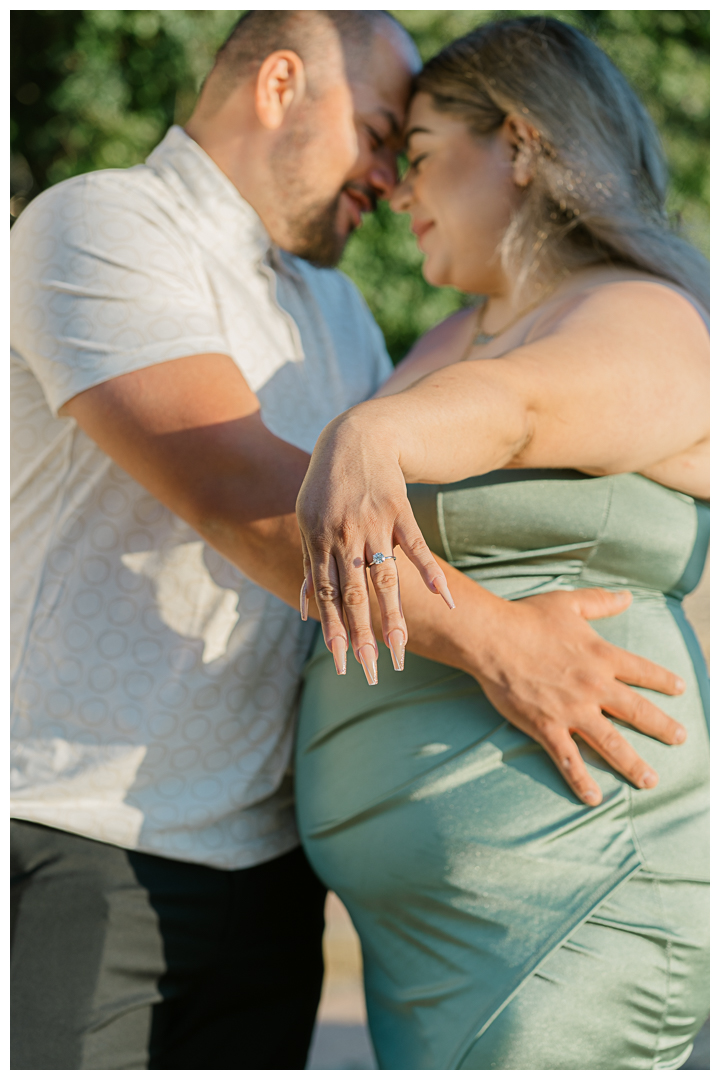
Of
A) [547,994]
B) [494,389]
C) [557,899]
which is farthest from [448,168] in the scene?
[547,994]

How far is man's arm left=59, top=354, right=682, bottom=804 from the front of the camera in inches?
54.2

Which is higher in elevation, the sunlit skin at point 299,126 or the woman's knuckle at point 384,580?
the sunlit skin at point 299,126

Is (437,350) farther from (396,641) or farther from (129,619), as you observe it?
(396,641)

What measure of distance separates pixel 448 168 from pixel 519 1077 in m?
1.63

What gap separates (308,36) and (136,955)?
191cm

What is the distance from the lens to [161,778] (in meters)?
1.61

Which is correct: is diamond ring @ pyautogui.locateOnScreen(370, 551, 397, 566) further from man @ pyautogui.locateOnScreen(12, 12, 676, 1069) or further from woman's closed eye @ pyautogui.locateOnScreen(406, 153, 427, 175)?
woman's closed eye @ pyautogui.locateOnScreen(406, 153, 427, 175)

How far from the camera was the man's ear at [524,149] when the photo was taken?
1769mm

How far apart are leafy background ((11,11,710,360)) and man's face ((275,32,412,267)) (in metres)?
2.63

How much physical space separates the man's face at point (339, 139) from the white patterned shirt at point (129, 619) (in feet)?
1.17

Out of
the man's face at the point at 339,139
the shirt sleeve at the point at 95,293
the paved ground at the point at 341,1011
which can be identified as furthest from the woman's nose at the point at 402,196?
the paved ground at the point at 341,1011

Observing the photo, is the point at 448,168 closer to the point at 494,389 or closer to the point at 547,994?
the point at 494,389

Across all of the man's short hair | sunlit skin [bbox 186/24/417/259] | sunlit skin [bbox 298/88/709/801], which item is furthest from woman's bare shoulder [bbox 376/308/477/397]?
the man's short hair

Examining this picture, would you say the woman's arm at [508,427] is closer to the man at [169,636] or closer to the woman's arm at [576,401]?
the woman's arm at [576,401]
